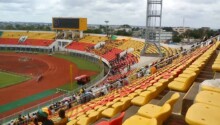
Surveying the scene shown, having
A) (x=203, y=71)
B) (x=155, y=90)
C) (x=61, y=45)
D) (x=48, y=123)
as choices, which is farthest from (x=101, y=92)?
(x=61, y=45)

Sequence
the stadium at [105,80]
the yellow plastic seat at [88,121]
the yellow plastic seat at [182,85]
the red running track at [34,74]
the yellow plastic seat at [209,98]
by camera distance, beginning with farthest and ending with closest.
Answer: the red running track at [34,74]
the yellow plastic seat at [88,121]
the yellow plastic seat at [182,85]
the stadium at [105,80]
the yellow plastic seat at [209,98]

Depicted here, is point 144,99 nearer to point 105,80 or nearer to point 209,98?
point 209,98

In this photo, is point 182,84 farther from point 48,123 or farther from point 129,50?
point 129,50

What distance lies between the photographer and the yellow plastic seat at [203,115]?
7.56 feet

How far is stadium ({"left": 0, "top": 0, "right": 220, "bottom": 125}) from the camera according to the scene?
179 inches

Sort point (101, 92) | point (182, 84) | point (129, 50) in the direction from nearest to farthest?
point (182, 84), point (101, 92), point (129, 50)

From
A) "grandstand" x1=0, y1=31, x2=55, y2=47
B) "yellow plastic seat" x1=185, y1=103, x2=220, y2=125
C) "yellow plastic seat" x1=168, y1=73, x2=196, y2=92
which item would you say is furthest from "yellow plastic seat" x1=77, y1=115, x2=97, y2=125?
"grandstand" x1=0, y1=31, x2=55, y2=47

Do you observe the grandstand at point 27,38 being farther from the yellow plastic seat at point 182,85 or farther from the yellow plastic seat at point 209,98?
the yellow plastic seat at point 209,98

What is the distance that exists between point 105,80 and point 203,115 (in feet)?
75.6

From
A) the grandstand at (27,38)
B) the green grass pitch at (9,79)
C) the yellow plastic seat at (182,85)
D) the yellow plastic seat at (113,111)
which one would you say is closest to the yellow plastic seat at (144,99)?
the yellow plastic seat at (113,111)

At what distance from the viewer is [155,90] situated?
6625mm

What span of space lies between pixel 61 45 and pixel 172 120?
2092 inches

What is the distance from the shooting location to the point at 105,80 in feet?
83.4

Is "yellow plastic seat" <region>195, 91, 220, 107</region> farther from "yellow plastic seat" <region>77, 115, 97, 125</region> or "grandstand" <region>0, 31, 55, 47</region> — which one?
"grandstand" <region>0, 31, 55, 47</region>
